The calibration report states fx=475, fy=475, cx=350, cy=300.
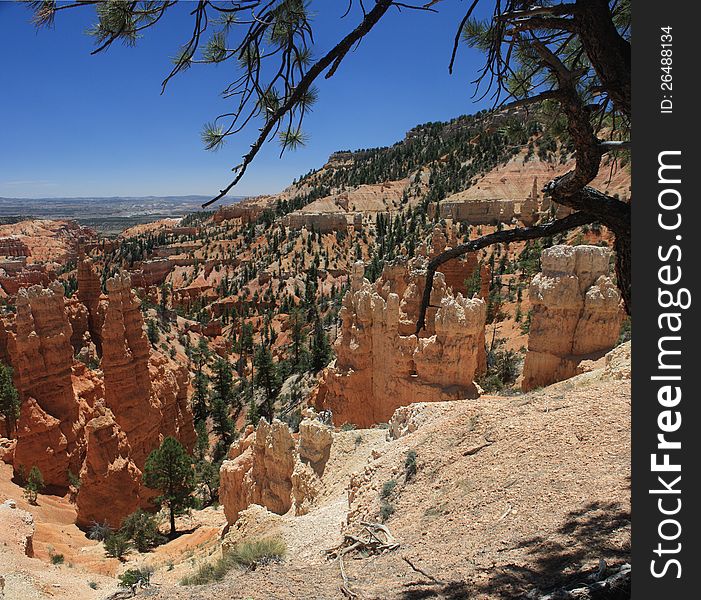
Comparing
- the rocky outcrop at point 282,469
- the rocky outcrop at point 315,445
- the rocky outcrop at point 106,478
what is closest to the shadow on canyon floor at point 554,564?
the rocky outcrop at point 282,469

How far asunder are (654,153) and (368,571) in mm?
4163

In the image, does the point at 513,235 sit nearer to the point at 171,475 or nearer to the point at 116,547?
the point at 116,547

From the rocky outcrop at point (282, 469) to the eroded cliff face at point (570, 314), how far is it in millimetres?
6290

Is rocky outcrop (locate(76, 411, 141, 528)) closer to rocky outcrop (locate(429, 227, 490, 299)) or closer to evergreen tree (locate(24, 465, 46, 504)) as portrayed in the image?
evergreen tree (locate(24, 465, 46, 504))

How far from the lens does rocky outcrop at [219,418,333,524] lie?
10055 millimetres

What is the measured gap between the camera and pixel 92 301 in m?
25.2

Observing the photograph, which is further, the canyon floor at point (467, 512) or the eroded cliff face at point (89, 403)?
the eroded cliff face at point (89, 403)

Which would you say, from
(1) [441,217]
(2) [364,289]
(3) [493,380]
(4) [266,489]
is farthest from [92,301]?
(1) [441,217]

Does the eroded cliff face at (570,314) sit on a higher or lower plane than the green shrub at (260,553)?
higher

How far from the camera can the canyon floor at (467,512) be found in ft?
12.7

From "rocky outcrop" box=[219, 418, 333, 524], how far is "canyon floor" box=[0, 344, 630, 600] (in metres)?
0.42

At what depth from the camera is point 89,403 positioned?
800 inches

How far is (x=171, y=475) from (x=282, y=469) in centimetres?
802

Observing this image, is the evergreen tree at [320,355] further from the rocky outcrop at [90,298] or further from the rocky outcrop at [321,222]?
the rocky outcrop at [321,222]
